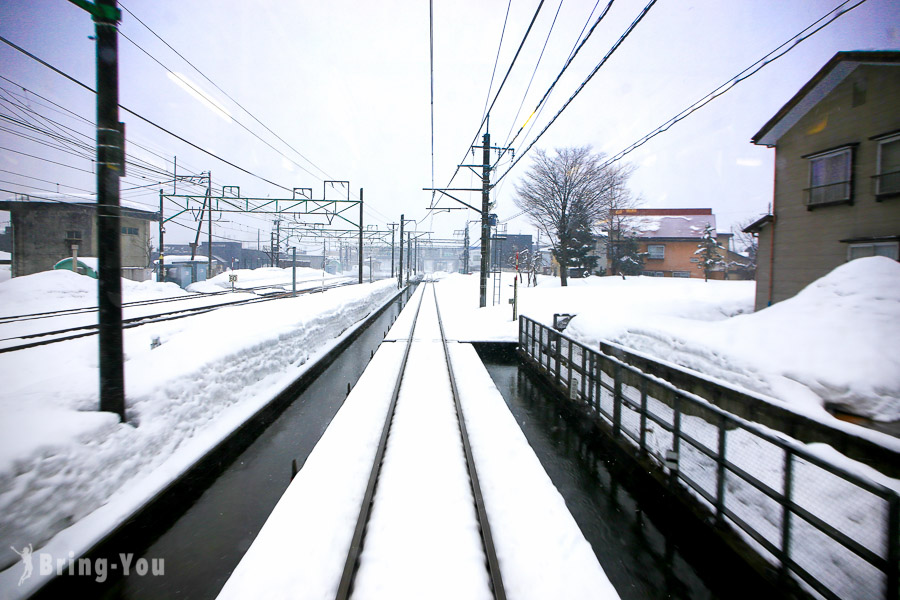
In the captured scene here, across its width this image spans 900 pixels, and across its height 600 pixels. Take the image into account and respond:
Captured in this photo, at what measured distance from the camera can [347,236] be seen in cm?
4653

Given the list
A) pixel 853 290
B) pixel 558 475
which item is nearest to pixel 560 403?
pixel 558 475

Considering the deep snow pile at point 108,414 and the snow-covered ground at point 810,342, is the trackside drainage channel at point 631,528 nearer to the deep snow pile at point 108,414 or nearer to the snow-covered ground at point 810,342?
the snow-covered ground at point 810,342

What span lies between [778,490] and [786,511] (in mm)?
1485

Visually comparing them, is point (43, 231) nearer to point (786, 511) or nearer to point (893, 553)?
point (786, 511)

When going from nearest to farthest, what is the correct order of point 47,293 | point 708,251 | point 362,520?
point 362,520 → point 47,293 → point 708,251

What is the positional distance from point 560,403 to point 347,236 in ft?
140

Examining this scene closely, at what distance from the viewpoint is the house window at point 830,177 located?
11281 millimetres

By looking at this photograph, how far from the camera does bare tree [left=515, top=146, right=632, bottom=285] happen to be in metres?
29.4

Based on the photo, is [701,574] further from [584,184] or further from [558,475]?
[584,184]

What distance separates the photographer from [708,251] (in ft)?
123

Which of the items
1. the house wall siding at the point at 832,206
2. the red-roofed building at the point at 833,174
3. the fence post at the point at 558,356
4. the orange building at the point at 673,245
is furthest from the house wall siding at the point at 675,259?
the fence post at the point at 558,356

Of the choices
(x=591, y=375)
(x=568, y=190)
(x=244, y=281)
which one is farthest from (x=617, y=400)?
(x=244, y=281)

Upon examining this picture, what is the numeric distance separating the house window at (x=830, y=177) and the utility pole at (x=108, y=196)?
17.1 m

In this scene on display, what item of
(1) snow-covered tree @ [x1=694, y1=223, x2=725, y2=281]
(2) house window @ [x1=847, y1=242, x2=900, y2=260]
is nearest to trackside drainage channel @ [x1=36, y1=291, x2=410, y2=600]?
(2) house window @ [x1=847, y1=242, x2=900, y2=260]
